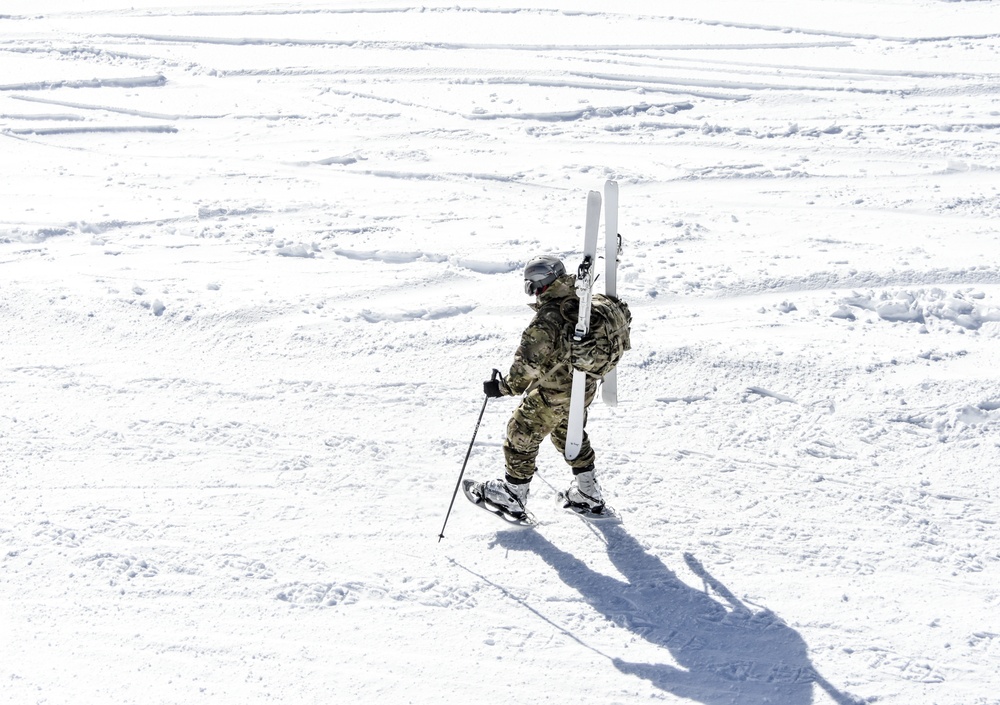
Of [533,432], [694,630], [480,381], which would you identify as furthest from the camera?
A: [480,381]

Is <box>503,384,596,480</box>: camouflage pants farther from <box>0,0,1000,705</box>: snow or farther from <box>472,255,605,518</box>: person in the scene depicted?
<box>0,0,1000,705</box>: snow

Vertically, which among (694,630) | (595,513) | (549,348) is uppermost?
(549,348)

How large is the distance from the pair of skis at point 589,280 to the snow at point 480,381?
750 mm

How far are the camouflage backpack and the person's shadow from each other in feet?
3.89

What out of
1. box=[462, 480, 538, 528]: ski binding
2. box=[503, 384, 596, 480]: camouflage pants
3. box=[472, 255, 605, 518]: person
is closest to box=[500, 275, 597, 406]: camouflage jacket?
box=[472, 255, 605, 518]: person

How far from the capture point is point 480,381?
7562 mm

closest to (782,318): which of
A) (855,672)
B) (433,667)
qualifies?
(855,672)

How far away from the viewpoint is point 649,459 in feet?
21.6

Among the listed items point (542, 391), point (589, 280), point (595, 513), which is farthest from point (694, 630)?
point (589, 280)

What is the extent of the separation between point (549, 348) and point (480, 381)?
2419 millimetres

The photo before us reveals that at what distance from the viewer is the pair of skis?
5.14 m

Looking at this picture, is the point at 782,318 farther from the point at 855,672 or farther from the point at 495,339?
the point at 855,672

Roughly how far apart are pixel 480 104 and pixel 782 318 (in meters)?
7.34

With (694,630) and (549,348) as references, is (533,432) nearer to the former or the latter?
(549,348)
